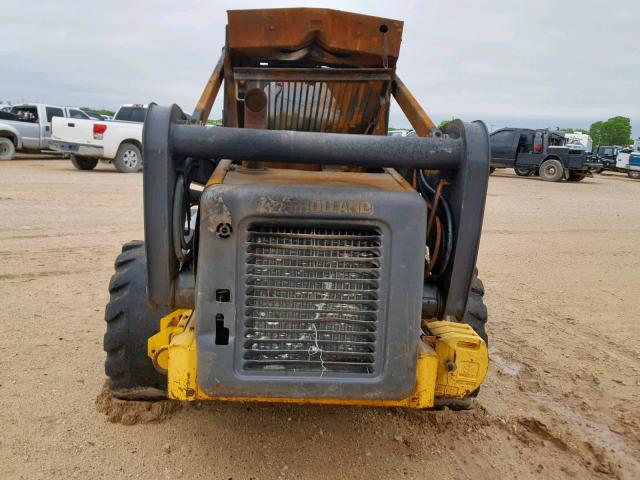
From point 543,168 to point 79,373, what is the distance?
2230 cm

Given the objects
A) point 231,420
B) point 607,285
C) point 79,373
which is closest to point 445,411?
point 231,420

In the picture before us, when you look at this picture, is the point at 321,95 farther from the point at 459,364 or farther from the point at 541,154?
the point at 541,154

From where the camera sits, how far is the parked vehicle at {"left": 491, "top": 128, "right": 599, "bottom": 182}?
2253 centimetres

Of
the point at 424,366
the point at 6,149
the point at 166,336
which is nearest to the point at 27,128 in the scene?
the point at 6,149

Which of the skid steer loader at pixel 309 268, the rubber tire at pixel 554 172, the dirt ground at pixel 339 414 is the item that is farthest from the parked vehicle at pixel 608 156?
the skid steer loader at pixel 309 268

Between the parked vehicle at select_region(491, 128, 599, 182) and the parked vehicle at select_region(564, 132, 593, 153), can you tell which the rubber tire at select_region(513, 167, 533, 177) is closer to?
the parked vehicle at select_region(491, 128, 599, 182)

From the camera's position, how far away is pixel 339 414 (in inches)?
135

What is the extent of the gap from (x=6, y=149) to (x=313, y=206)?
1801cm

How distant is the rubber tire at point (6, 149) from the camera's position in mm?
17391

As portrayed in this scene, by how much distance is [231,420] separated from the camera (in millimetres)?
3283

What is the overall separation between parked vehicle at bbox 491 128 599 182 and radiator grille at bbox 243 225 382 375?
2128 cm

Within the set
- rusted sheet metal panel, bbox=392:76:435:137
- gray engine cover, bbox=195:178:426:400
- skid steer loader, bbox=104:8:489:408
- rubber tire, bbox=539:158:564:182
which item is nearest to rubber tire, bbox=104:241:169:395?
skid steer loader, bbox=104:8:489:408

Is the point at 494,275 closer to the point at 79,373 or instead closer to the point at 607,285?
the point at 607,285

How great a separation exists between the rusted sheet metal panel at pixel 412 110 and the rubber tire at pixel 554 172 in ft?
68.2
